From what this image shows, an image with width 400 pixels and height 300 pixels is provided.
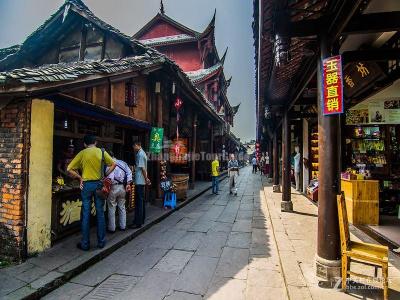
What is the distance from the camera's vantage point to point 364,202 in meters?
6.29

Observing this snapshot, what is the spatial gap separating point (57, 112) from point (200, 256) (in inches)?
149

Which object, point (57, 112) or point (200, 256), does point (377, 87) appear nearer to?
point (200, 256)

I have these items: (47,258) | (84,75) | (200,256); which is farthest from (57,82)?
(200,256)

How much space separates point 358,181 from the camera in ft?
20.8

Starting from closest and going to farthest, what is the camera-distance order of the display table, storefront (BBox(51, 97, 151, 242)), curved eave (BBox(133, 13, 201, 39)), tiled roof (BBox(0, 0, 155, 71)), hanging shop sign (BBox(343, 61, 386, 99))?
storefront (BBox(51, 97, 151, 242)), hanging shop sign (BBox(343, 61, 386, 99)), the display table, tiled roof (BBox(0, 0, 155, 71)), curved eave (BBox(133, 13, 201, 39))

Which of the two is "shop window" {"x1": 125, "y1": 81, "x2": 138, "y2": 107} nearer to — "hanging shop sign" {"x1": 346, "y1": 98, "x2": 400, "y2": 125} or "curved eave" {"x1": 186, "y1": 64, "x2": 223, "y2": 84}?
"hanging shop sign" {"x1": 346, "y1": 98, "x2": 400, "y2": 125}

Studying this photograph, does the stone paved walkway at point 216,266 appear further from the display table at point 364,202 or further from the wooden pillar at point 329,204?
the display table at point 364,202

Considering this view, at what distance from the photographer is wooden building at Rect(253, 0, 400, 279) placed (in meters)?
3.44

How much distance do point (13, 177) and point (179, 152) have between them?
8.49 meters

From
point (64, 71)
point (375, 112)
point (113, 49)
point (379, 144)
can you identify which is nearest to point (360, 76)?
point (375, 112)

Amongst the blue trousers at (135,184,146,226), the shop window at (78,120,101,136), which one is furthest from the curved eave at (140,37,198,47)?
the blue trousers at (135,184,146,226)

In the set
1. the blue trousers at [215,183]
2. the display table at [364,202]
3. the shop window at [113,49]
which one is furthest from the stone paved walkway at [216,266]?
the shop window at [113,49]

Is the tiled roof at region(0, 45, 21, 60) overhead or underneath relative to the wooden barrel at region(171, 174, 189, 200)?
overhead

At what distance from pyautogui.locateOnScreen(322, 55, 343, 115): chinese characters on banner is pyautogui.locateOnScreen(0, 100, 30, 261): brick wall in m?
4.36
